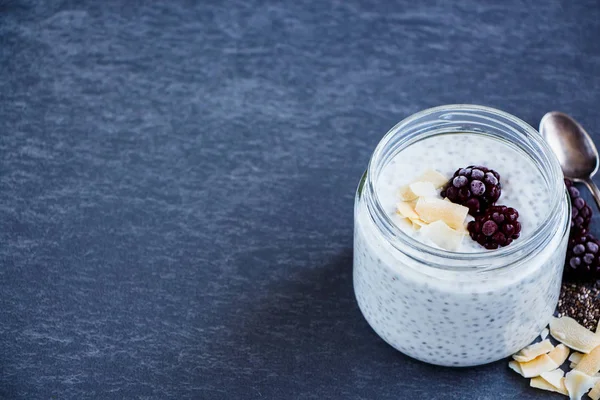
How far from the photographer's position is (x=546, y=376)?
168 cm

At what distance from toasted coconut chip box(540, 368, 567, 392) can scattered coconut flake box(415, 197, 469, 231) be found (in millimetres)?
337

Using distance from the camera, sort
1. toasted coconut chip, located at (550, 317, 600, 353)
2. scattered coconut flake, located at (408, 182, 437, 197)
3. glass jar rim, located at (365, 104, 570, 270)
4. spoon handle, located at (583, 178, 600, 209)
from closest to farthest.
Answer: glass jar rim, located at (365, 104, 570, 270) → scattered coconut flake, located at (408, 182, 437, 197) → toasted coconut chip, located at (550, 317, 600, 353) → spoon handle, located at (583, 178, 600, 209)

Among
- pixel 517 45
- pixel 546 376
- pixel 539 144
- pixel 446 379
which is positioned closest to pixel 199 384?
pixel 446 379

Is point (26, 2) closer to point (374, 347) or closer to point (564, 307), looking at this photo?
point (374, 347)

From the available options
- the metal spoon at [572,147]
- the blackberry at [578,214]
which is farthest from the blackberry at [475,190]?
the metal spoon at [572,147]

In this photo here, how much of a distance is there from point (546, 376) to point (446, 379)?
17 centimetres

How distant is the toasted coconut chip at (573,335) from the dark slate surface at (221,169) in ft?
0.38

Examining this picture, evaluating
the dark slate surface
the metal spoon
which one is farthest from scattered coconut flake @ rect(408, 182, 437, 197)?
the metal spoon

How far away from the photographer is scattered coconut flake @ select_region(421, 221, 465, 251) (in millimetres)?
1530

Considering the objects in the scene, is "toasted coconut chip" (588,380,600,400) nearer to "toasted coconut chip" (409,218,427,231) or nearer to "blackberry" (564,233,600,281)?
"blackberry" (564,233,600,281)

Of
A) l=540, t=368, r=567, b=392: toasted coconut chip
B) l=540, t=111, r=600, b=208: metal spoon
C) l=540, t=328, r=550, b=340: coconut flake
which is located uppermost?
l=540, t=111, r=600, b=208: metal spoon

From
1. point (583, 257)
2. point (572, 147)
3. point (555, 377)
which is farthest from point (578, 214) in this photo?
A: point (555, 377)

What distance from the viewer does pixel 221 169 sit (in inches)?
79.3

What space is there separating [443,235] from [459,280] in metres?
0.08
